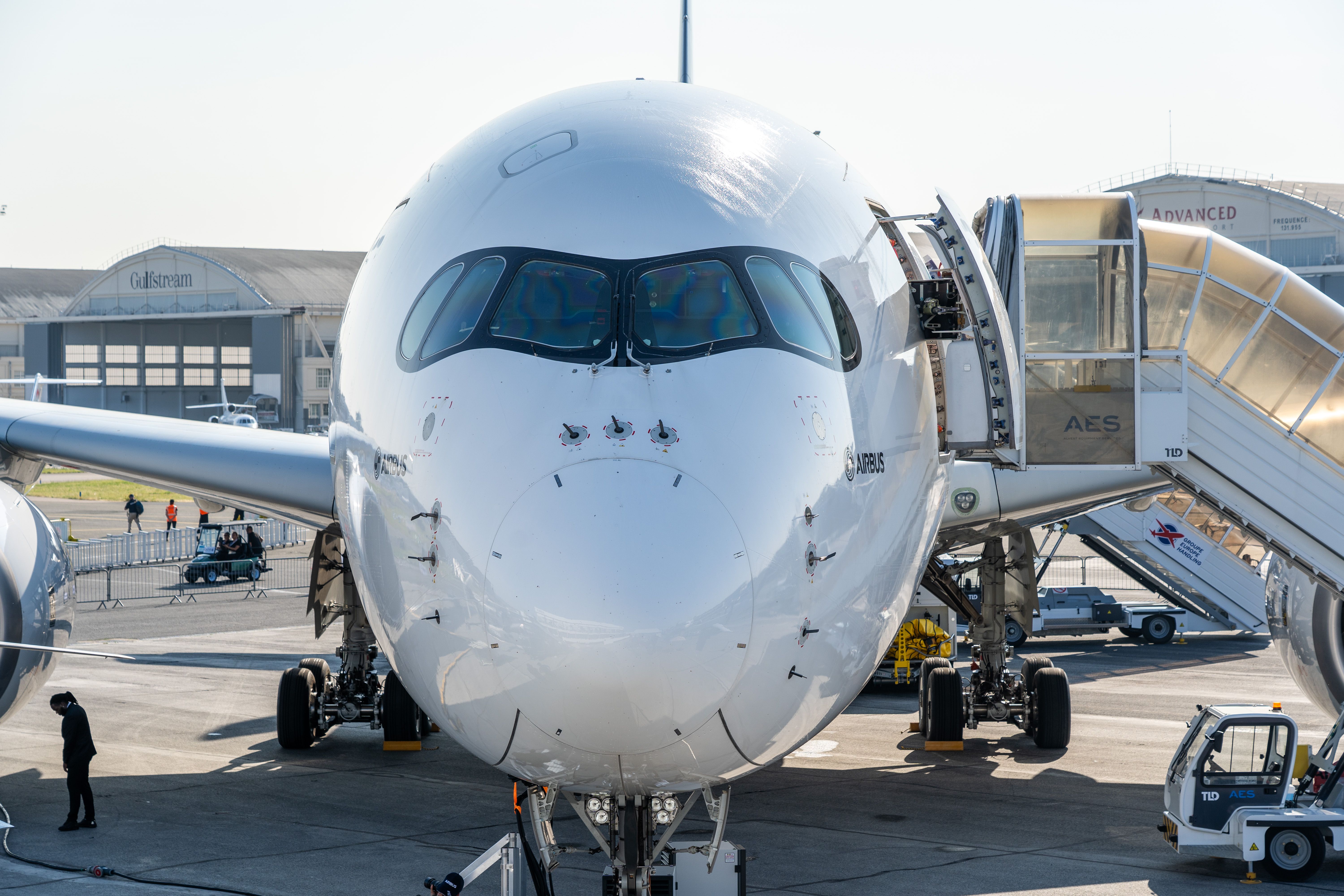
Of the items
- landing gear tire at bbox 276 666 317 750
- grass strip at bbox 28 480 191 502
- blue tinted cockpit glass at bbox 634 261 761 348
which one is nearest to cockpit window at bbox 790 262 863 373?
blue tinted cockpit glass at bbox 634 261 761 348

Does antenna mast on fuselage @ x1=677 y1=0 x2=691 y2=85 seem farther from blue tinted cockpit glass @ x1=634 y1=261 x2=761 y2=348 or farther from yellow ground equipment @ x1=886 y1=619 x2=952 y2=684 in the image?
yellow ground equipment @ x1=886 y1=619 x2=952 y2=684

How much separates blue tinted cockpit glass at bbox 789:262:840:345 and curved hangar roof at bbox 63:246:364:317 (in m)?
78.1

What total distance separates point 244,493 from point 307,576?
1144 inches

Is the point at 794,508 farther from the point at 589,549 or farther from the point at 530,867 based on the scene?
the point at 530,867

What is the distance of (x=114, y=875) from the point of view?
11758 mm

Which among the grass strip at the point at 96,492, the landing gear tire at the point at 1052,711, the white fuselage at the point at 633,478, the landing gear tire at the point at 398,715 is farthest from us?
the grass strip at the point at 96,492

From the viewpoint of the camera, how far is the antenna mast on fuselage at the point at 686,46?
14.4 m

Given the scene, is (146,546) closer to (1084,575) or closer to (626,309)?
(1084,575)

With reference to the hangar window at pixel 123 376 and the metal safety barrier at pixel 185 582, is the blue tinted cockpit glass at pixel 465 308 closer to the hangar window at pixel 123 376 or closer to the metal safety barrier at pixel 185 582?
the metal safety barrier at pixel 185 582

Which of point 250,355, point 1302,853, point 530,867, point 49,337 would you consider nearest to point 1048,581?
point 1302,853

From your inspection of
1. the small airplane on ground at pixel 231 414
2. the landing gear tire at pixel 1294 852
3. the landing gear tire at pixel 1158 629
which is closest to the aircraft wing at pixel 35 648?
the landing gear tire at pixel 1294 852

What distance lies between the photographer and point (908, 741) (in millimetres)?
18359

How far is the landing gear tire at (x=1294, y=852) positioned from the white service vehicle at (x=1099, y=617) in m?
18.3

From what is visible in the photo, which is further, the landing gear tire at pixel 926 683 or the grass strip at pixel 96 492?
the grass strip at pixel 96 492
